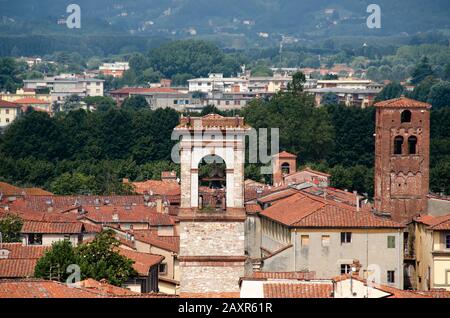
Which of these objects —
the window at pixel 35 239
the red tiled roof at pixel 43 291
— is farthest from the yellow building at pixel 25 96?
the red tiled roof at pixel 43 291

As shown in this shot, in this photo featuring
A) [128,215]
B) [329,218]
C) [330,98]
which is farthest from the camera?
[330,98]

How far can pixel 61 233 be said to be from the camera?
3903 cm

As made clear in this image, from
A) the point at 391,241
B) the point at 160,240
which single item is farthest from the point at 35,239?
the point at 391,241

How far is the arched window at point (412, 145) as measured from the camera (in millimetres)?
46219

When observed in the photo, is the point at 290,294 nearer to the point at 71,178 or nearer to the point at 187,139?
the point at 187,139

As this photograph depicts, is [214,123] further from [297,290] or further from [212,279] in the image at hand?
[297,290]

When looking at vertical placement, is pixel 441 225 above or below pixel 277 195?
above

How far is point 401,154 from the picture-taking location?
4606 centimetres

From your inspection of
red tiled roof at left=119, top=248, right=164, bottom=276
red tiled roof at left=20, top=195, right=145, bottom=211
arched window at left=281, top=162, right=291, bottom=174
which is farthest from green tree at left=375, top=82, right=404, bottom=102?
red tiled roof at left=119, top=248, right=164, bottom=276

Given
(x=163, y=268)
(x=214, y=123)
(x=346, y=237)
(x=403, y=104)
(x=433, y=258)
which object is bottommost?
(x=163, y=268)

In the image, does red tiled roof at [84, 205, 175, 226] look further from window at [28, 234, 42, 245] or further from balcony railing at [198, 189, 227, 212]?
balcony railing at [198, 189, 227, 212]

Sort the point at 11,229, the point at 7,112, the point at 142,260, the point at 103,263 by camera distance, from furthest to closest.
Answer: the point at 7,112, the point at 11,229, the point at 142,260, the point at 103,263

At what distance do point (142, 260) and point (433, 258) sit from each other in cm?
576

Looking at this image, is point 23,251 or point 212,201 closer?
point 212,201
